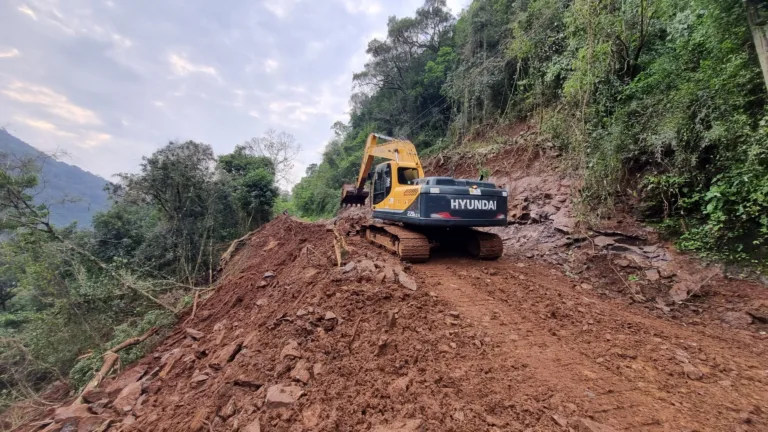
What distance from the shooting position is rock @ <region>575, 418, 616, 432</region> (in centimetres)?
185

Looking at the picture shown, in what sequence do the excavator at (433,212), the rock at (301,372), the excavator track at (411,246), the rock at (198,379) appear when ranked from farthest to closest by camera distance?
the excavator track at (411,246), the excavator at (433,212), the rock at (198,379), the rock at (301,372)

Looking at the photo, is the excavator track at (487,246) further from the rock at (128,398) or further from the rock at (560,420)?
the rock at (128,398)

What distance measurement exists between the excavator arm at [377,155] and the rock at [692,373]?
553 centimetres

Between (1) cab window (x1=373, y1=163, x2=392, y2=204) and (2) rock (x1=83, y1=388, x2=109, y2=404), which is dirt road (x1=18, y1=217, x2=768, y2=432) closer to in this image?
(2) rock (x1=83, y1=388, x2=109, y2=404)

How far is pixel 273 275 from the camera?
5895 mm

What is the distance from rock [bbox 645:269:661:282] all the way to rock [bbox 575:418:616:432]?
3.82m

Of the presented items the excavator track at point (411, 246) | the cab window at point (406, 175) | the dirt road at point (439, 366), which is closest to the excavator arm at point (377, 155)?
the cab window at point (406, 175)

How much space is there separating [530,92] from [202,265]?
13.3 meters

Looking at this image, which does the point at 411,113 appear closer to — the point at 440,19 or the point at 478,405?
the point at 440,19

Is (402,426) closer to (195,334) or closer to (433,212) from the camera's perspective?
(433,212)

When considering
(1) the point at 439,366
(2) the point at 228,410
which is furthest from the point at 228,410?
(1) the point at 439,366

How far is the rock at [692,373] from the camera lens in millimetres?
2513

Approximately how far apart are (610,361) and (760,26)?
513 centimetres

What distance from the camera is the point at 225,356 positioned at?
328 cm
